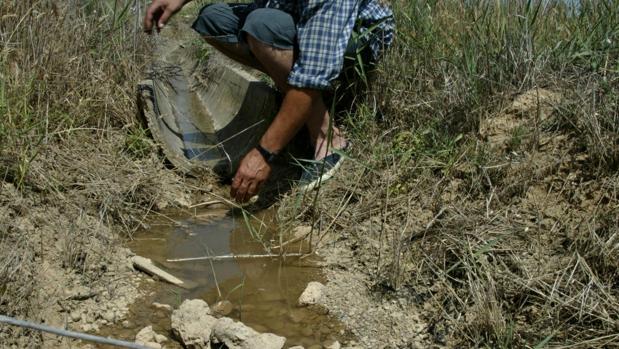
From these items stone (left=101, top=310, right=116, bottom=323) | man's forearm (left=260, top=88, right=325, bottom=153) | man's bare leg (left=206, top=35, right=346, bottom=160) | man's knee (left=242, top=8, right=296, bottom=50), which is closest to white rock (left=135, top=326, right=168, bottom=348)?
stone (left=101, top=310, right=116, bottom=323)

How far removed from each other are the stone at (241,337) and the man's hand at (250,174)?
33.4 inches


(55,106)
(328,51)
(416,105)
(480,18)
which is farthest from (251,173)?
(480,18)

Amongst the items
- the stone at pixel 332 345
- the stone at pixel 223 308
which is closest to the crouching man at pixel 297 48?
the stone at pixel 223 308

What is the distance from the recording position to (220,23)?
3.40 m

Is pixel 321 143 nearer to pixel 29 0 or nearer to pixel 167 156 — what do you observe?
pixel 167 156

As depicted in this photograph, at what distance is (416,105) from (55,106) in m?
1.60

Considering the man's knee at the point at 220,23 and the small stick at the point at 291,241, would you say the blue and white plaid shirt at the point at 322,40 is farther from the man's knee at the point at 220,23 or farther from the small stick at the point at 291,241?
the small stick at the point at 291,241

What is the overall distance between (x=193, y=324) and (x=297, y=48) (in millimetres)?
1391

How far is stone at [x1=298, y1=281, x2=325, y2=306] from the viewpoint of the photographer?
2.47 meters

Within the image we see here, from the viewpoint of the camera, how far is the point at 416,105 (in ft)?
Result: 10.1

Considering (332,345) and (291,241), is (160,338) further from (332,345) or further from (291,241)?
(291,241)

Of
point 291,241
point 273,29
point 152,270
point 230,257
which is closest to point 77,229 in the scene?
point 152,270

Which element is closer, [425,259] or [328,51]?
[425,259]

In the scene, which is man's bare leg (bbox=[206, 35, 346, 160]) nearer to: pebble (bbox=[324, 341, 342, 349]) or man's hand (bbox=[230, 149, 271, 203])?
man's hand (bbox=[230, 149, 271, 203])
